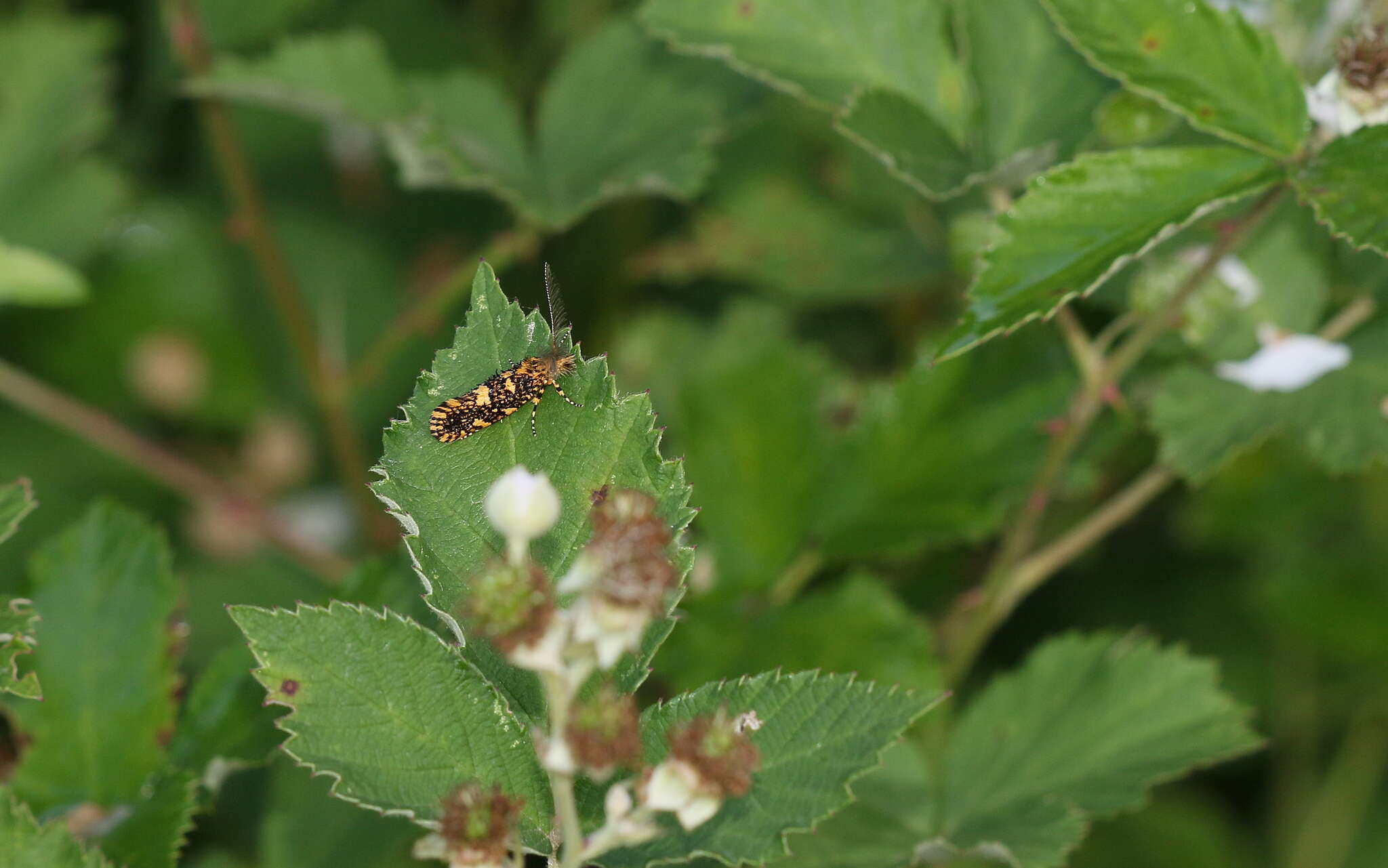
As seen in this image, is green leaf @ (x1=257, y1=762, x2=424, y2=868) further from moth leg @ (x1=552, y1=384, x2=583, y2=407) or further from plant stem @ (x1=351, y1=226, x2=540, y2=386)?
plant stem @ (x1=351, y1=226, x2=540, y2=386)

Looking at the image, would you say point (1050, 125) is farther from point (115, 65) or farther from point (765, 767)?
point (115, 65)

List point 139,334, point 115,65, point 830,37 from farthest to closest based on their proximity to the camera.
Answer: point 115,65 < point 139,334 < point 830,37

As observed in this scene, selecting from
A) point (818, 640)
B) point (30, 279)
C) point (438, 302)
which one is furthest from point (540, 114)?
point (818, 640)

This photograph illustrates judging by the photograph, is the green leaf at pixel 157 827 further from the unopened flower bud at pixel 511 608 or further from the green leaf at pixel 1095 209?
the green leaf at pixel 1095 209

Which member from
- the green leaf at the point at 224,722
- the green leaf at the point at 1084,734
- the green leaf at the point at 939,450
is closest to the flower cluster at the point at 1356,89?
the green leaf at the point at 939,450

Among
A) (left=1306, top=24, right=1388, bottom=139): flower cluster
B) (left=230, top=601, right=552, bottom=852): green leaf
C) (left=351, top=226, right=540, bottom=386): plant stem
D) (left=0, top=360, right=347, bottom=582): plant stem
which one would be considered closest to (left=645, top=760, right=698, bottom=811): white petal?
(left=230, top=601, right=552, bottom=852): green leaf

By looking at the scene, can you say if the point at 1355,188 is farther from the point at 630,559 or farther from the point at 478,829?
the point at 478,829

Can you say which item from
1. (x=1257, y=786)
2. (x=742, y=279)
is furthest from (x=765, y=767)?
(x=1257, y=786)
